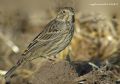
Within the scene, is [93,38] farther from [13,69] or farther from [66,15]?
[13,69]

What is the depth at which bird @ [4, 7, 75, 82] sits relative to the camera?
378 inches

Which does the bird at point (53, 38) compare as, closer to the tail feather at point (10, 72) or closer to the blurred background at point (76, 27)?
the tail feather at point (10, 72)

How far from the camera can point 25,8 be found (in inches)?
553

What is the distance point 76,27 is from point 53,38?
8.94 feet

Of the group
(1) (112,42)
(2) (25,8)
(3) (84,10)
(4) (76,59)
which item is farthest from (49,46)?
(2) (25,8)

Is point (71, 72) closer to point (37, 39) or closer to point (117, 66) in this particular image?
point (37, 39)

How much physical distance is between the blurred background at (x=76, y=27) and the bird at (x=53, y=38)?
139 cm

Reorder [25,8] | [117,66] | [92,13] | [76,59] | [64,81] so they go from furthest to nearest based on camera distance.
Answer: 1. [25,8]
2. [92,13]
3. [76,59]
4. [117,66]
5. [64,81]

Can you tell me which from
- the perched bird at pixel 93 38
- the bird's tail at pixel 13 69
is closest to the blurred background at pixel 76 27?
the perched bird at pixel 93 38

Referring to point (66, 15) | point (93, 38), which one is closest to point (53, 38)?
point (66, 15)

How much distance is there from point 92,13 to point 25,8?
173cm

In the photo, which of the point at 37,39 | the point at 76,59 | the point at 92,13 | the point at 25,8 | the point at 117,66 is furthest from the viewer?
the point at 25,8

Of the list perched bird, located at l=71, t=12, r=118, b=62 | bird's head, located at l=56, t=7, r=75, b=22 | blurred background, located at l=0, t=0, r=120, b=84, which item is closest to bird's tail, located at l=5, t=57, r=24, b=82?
bird's head, located at l=56, t=7, r=75, b=22

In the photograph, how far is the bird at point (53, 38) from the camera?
31.5ft
